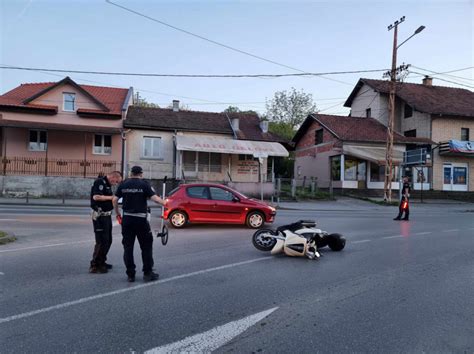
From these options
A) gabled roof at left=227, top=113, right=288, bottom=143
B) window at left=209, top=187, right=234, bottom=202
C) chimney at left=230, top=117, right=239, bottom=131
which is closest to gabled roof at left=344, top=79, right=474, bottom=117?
gabled roof at left=227, top=113, right=288, bottom=143

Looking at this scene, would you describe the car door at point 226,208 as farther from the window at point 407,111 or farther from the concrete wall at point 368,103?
the window at point 407,111

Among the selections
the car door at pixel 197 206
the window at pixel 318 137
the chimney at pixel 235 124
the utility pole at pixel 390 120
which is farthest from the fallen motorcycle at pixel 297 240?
the window at pixel 318 137

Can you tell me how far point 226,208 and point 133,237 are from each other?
640 centimetres

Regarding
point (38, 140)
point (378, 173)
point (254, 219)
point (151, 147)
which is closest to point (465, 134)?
point (378, 173)

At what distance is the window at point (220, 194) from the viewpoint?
12398 mm

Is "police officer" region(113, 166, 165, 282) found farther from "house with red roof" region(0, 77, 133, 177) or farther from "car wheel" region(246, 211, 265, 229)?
"house with red roof" region(0, 77, 133, 177)

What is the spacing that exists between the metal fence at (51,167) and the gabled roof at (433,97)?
916 inches

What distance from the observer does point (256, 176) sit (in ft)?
98.2

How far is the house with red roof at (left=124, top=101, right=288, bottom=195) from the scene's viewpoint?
2723 cm

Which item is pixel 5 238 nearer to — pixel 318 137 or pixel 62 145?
pixel 62 145

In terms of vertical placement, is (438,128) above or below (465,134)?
above

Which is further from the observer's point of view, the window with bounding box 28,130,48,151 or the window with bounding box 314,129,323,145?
the window with bounding box 314,129,323,145

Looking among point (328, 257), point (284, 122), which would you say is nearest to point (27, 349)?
point (328, 257)

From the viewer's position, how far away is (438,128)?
110 feet
